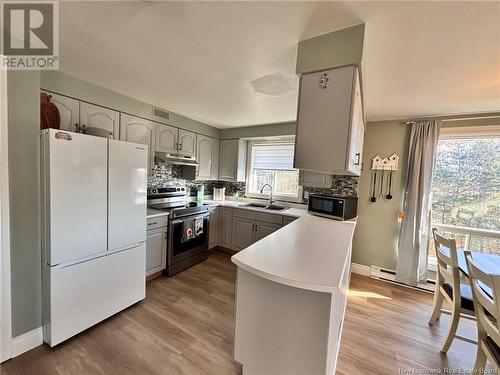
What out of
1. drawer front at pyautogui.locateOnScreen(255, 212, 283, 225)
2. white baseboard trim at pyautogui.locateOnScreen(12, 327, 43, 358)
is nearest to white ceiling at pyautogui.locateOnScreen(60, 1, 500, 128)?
drawer front at pyautogui.locateOnScreen(255, 212, 283, 225)

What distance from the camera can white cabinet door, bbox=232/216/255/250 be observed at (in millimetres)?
3434

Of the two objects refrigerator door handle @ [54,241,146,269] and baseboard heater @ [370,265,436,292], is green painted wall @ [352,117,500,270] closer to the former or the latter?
baseboard heater @ [370,265,436,292]

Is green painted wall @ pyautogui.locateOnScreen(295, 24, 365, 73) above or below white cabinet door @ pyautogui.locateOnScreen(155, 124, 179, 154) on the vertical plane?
above

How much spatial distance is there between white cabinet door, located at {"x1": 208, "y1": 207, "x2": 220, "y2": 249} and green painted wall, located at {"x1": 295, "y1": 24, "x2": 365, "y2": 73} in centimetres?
274

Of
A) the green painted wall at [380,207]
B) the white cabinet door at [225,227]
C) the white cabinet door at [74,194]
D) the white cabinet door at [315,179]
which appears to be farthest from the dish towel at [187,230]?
the green painted wall at [380,207]

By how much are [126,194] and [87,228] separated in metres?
0.42

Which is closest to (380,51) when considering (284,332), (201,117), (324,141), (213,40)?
(324,141)

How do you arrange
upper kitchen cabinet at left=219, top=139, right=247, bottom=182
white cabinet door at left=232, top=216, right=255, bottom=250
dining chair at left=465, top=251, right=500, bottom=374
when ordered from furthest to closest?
1. upper kitchen cabinet at left=219, top=139, right=247, bottom=182
2. white cabinet door at left=232, top=216, right=255, bottom=250
3. dining chair at left=465, top=251, right=500, bottom=374

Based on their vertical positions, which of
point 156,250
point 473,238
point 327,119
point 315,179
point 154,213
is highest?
point 327,119

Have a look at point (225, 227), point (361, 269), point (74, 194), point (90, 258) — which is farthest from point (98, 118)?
point (361, 269)

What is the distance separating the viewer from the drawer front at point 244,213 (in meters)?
3.42

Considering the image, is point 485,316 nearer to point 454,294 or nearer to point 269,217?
point 454,294

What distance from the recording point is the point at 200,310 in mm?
2148

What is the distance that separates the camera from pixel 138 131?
2725 mm
